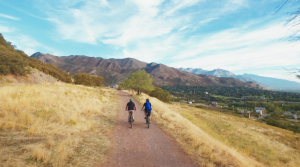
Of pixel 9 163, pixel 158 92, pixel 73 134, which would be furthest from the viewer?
pixel 158 92

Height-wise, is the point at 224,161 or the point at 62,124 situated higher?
the point at 62,124

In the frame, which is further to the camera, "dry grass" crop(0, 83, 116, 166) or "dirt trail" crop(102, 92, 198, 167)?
"dirt trail" crop(102, 92, 198, 167)

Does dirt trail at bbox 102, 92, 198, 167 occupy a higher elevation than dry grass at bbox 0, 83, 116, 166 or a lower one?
lower

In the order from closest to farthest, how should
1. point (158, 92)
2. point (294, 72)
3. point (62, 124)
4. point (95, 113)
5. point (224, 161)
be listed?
point (294, 72), point (224, 161), point (62, 124), point (95, 113), point (158, 92)

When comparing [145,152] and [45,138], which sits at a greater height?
[45,138]

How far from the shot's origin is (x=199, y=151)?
750 centimetres

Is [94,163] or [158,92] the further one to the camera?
[158,92]

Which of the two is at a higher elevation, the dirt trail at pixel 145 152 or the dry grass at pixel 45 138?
the dry grass at pixel 45 138

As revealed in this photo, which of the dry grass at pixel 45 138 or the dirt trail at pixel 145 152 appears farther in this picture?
the dirt trail at pixel 145 152

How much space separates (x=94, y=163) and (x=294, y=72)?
7265 millimetres

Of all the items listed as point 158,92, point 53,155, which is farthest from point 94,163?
point 158,92

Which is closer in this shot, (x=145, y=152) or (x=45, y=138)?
(x=45, y=138)

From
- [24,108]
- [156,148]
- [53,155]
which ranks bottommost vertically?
[156,148]

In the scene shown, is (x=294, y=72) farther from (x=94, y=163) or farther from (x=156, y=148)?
(x=94, y=163)
